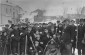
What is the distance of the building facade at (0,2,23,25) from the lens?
5.80m

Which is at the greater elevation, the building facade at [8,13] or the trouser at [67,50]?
the building facade at [8,13]

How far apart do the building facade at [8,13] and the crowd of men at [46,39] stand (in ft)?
2.18

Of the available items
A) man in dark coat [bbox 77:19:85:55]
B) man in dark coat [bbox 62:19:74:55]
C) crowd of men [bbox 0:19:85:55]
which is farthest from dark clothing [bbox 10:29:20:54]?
man in dark coat [bbox 77:19:85:55]

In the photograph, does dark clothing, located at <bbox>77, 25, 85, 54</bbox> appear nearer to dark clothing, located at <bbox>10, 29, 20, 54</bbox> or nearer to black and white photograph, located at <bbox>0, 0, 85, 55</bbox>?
black and white photograph, located at <bbox>0, 0, 85, 55</bbox>

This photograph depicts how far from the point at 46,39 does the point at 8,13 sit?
1.80m

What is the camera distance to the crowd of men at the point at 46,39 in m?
4.94

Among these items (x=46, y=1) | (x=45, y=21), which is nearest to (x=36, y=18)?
(x=45, y=21)

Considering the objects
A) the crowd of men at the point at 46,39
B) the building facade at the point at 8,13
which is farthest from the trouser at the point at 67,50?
the building facade at the point at 8,13

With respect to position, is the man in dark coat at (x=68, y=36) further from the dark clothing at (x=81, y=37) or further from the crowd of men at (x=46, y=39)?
the dark clothing at (x=81, y=37)

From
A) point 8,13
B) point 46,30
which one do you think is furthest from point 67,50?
point 8,13

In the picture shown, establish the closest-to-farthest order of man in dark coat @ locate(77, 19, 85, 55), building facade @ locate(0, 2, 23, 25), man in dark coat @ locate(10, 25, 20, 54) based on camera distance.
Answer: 1. man in dark coat @ locate(77, 19, 85, 55)
2. man in dark coat @ locate(10, 25, 20, 54)
3. building facade @ locate(0, 2, 23, 25)

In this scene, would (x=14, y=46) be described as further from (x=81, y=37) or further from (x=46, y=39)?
(x=81, y=37)

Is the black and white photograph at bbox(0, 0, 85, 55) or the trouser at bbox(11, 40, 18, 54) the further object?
the trouser at bbox(11, 40, 18, 54)

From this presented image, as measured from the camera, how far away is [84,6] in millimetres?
5605
